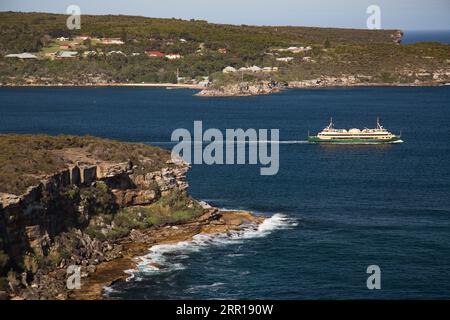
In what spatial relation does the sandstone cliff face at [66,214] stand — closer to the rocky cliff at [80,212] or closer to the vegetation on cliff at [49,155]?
the rocky cliff at [80,212]

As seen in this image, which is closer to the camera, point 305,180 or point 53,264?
point 53,264

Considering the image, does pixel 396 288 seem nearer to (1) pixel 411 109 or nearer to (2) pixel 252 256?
(2) pixel 252 256

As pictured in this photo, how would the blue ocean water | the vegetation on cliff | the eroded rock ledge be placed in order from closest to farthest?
the eroded rock ledge, the blue ocean water, the vegetation on cliff

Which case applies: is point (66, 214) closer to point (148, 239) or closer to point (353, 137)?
point (148, 239)

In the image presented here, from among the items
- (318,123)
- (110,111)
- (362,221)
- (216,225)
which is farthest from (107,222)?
(110,111)
